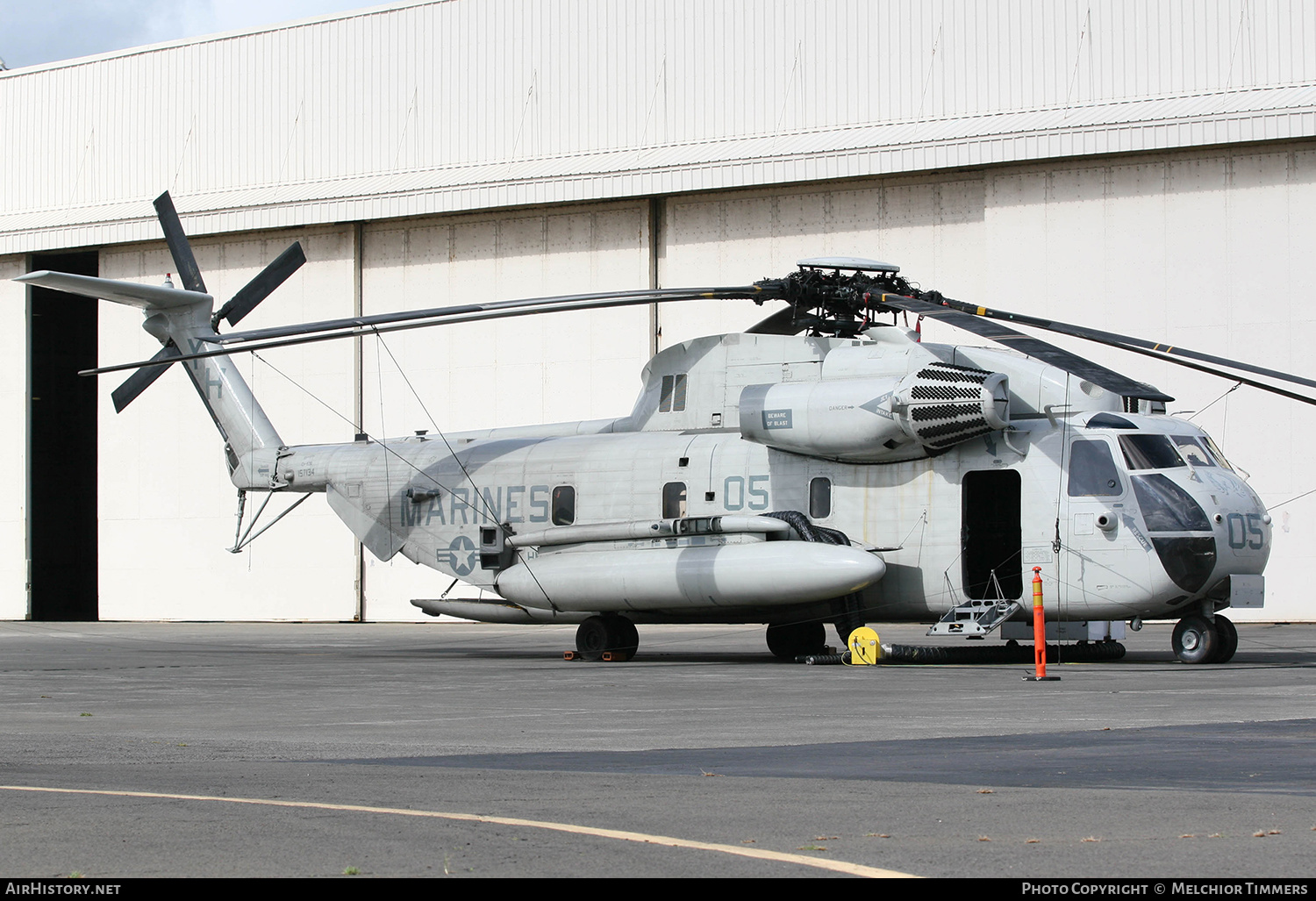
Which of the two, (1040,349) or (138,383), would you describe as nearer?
(1040,349)

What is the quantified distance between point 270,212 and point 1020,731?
30.9 metres

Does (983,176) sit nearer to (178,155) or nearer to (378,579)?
(378,579)

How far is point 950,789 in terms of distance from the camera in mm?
Result: 7527

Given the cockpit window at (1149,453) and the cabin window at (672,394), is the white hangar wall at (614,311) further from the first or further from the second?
the cabin window at (672,394)

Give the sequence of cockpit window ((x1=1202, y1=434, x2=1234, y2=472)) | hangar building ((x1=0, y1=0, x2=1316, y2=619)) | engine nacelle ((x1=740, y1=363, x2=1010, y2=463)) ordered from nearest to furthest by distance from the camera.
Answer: engine nacelle ((x1=740, y1=363, x2=1010, y2=463)), cockpit window ((x1=1202, y1=434, x2=1234, y2=472)), hangar building ((x1=0, y1=0, x2=1316, y2=619))

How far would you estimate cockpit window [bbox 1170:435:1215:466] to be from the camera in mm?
17844

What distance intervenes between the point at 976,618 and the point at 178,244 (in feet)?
46.6

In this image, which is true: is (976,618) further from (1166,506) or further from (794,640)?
(794,640)

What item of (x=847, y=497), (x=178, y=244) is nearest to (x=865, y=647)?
(x=847, y=497)

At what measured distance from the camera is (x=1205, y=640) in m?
17.7

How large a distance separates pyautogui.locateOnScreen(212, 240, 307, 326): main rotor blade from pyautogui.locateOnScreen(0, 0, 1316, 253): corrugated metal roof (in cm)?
1188

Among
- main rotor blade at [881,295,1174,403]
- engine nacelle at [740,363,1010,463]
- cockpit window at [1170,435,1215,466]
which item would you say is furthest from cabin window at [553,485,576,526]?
cockpit window at [1170,435,1215,466]

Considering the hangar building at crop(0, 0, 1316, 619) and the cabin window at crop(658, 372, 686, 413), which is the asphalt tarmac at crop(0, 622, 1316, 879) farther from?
the hangar building at crop(0, 0, 1316, 619)

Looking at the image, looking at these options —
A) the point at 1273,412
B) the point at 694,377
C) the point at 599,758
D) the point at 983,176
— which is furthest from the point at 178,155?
the point at 599,758
